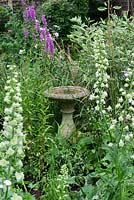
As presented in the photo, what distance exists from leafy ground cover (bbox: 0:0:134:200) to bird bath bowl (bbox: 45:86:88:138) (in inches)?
3.0

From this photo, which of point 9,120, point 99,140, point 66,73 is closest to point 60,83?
point 66,73

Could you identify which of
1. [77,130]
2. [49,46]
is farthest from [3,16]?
[77,130]

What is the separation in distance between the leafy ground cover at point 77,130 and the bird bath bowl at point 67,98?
3.0 inches

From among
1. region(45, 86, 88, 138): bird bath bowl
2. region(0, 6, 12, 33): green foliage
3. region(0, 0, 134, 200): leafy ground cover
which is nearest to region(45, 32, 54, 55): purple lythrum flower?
region(0, 0, 134, 200): leafy ground cover

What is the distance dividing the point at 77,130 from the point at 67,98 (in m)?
0.35

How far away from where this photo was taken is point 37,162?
344 centimetres

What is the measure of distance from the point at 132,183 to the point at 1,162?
43.1 inches

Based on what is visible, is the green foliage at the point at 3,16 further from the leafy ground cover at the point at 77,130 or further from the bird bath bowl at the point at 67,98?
the bird bath bowl at the point at 67,98

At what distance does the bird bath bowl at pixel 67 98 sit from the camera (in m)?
3.63

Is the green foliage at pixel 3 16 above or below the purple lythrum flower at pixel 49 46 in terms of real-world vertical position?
below

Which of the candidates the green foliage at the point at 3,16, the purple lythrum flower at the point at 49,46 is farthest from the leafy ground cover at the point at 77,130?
the green foliage at the point at 3,16

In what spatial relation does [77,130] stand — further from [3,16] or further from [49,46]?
[3,16]

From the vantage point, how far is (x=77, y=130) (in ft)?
12.6

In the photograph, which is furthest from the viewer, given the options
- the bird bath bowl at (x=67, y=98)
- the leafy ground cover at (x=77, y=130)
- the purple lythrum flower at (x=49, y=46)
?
the purple lythrum flower at (x=49, y=46)
